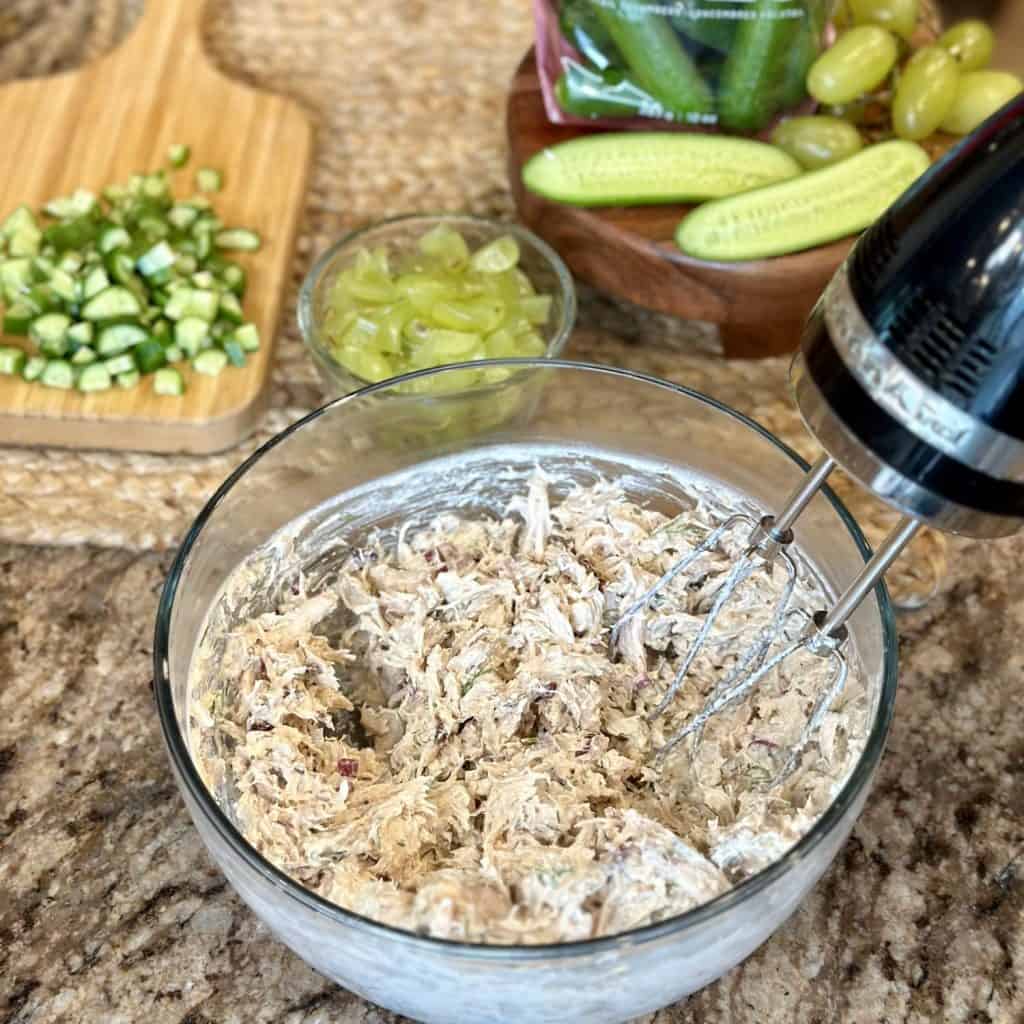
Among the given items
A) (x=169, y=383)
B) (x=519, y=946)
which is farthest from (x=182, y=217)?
(x=519, y=946)

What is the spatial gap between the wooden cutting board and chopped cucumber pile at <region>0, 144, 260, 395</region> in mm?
27

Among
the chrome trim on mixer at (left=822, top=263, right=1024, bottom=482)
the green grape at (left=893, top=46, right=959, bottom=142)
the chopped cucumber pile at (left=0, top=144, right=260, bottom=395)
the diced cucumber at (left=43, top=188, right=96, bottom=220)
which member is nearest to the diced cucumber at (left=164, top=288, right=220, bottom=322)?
A: the chopped cucumber pile at (left=0, top=144, right=260, bottom=395)

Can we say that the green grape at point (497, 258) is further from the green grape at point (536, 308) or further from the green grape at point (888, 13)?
the green grape at point (888, 13)

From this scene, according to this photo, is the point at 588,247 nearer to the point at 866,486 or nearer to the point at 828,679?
the point at 828,679

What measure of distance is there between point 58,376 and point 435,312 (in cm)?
45

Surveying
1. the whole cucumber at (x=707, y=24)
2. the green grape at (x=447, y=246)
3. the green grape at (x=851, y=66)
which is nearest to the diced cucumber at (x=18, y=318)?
the green grape at (x=447, y=246)

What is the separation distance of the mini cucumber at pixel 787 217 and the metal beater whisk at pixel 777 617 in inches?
17.1

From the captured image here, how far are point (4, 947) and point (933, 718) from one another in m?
0.87

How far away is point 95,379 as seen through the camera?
1.38 m

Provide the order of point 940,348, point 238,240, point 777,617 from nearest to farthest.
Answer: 1. point 940,348
2. point 777,617
3. point 238,240

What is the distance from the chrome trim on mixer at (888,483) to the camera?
0.66 metres

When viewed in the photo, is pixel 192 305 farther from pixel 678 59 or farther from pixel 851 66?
pixel 851 66

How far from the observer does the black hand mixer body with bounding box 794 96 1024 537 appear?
0.60 metres

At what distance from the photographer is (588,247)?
1.43 m
